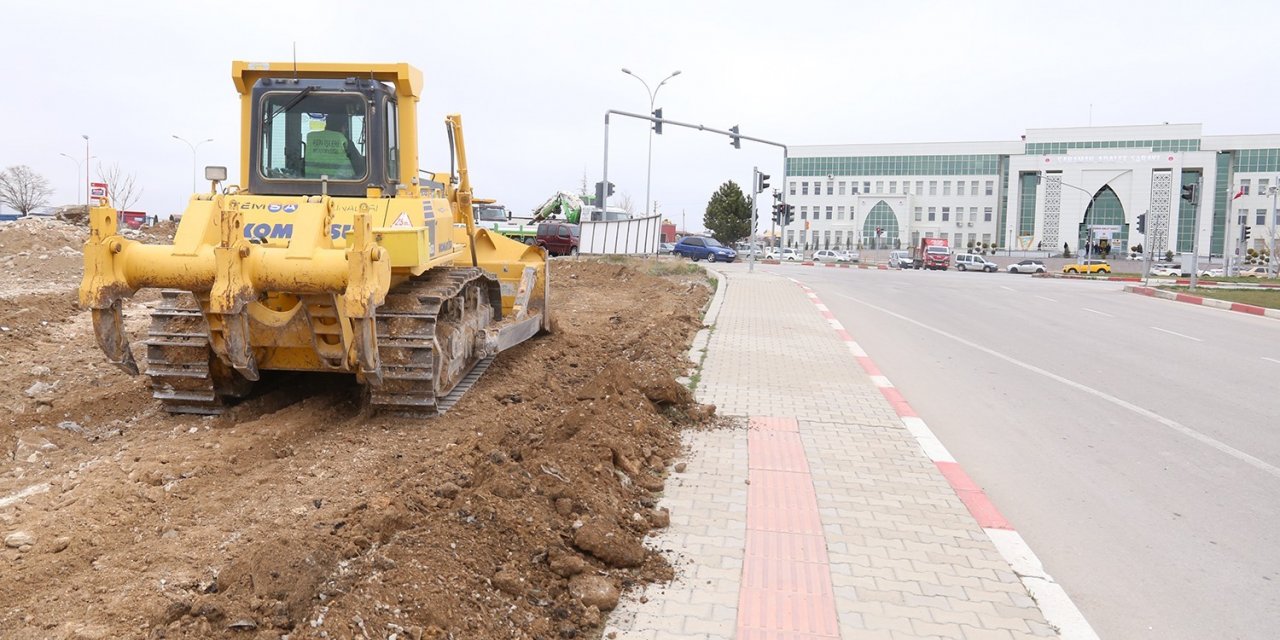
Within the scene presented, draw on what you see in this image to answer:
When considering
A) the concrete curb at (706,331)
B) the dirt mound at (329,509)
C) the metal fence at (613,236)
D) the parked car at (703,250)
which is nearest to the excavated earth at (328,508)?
the dirt mound at (329,509)

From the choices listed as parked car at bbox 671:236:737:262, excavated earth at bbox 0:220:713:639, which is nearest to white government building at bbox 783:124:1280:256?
parked car at bbox 671:236:737:262

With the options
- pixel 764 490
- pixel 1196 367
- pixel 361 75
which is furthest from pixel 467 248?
pixel 1196 367

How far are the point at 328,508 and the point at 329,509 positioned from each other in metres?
0.03

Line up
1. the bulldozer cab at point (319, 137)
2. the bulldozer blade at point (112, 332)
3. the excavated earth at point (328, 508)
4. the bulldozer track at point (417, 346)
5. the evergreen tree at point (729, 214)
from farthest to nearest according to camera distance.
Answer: the evergreen tree at point (729, 214)
the bulldozer cab at point (319, 137)
the bulldozer track at point (417, 346)
the bulldozer blade at point (112, 332)
the excavated earth at point (328, 508)

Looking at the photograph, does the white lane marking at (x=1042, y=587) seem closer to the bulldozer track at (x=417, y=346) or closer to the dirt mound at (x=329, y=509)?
the dirt mound at (x=329, y=509)

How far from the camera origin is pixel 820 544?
4.94 m

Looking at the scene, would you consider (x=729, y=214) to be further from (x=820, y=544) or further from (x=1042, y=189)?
(x=820, y=544)

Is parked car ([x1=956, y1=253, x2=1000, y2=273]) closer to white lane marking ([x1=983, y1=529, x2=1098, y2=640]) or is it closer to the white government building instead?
the white government building

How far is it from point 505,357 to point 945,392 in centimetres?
464

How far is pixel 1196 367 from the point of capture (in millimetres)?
12203

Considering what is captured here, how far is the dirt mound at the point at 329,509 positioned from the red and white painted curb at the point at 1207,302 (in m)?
21.0

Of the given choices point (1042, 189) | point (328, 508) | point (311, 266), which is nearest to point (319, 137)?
point (311, 266)

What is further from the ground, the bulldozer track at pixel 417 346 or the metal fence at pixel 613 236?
the metal fence at pixel 613 236

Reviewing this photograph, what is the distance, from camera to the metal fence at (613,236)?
34219 mm
